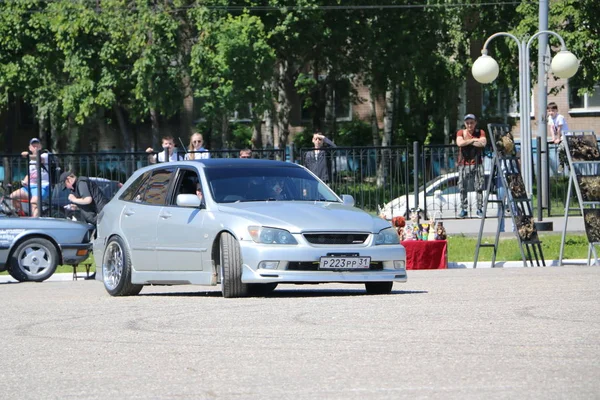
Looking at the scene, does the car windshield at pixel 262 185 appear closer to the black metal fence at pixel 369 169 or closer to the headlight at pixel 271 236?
the headlight at pixel 271 236

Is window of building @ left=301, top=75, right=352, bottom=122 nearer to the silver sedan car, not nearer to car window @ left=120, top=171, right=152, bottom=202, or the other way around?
car window @ left=120, top=171, right=152, bottom=202

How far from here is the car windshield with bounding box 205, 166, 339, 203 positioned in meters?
14.7

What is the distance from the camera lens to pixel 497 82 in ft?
172

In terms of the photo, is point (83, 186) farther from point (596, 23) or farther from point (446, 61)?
point (446, 61)

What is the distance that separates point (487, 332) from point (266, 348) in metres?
1.67

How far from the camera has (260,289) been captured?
14719mm

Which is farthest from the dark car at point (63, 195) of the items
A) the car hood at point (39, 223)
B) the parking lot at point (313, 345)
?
the parking lot at point (313, 345)

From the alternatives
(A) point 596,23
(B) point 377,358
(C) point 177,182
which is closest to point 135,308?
(C) point 177,182

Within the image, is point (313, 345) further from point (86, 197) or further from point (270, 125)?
point (270, 125)

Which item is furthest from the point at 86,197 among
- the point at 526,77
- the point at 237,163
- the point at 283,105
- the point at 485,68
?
the point at 283,105

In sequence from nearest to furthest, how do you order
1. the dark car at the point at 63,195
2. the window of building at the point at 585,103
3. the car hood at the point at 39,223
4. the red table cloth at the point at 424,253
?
the red table cloth at the point at 424,253 → the car hood at the point at 39,223 → the dark car at the point at 63,195 → the window of building at the point at 585,103

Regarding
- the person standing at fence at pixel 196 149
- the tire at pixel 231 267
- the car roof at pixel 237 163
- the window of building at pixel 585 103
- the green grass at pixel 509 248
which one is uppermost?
the window of building at pixel 585 103

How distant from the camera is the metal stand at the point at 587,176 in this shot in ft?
65.2

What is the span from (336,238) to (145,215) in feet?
8.07
